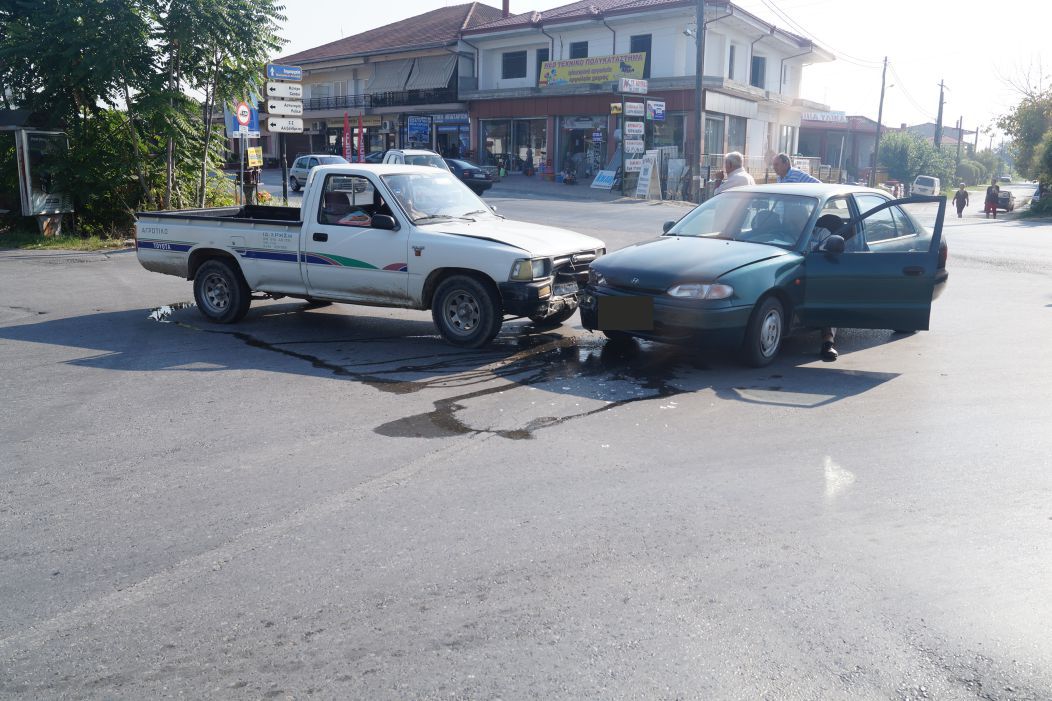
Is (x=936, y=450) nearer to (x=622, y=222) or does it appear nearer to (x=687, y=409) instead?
(x=687, y=409)

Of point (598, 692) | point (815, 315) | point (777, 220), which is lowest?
point (598, 692)

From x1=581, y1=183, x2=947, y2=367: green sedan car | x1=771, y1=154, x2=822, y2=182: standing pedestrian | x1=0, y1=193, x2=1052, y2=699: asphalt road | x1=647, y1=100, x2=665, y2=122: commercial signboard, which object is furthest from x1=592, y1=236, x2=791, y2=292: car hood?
x1=647, y1=100, x2=665, y2=122: commercial signboard

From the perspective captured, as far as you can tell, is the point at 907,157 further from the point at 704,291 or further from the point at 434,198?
the point at 704,291

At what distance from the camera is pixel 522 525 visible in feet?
15.1

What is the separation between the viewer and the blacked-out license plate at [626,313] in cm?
788

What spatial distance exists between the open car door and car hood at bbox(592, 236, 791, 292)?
414 millimetres

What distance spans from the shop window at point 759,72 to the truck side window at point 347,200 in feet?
137

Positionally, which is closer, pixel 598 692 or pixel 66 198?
pixel 598 692

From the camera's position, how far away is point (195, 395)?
7.24 m

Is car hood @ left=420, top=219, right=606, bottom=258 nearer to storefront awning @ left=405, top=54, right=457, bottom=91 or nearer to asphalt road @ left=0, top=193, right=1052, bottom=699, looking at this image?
asphalt road @ left=0, top=193, right=1052, bottom=699

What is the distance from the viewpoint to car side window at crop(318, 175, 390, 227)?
9.35 m

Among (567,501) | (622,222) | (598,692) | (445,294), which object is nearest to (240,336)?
(445,294)

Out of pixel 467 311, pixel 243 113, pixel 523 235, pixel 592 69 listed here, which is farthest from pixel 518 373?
pixel 592 69

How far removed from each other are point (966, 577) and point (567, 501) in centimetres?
197
